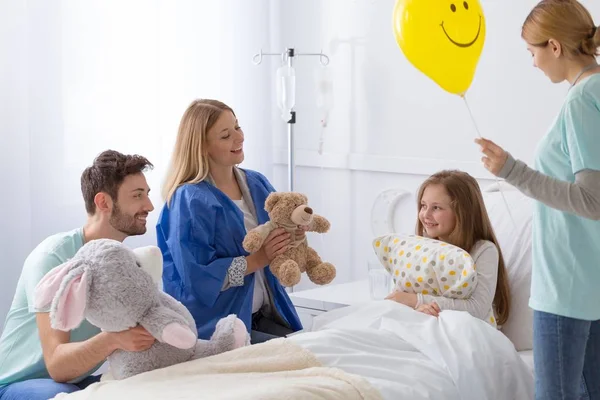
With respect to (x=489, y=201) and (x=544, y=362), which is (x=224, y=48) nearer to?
(x=489, y=201)

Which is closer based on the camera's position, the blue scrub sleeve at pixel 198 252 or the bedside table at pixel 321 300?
the blue scrub sleeve at pixel 198 252

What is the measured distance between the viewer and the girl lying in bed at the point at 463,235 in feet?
7.38

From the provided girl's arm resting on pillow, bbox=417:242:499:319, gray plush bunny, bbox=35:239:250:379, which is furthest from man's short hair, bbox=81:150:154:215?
girl's arm resting on pillow, bbox=417:242:499:319

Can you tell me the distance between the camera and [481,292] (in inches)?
87.9

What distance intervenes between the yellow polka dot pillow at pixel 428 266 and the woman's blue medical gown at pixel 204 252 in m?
0.41

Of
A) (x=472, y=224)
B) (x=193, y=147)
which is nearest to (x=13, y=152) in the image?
(x=193, y=147)

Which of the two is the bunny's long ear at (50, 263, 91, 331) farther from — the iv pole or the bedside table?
the iv pole

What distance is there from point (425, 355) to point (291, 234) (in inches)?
22.1

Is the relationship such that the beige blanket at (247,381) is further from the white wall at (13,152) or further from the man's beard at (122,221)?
the white wall at (13,152)

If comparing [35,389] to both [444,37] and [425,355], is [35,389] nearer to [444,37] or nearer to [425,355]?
[425,355]

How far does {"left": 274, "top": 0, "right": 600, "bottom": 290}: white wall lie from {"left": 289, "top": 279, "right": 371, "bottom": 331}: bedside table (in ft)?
1.95

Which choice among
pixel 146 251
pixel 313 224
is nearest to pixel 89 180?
pixel 146 251

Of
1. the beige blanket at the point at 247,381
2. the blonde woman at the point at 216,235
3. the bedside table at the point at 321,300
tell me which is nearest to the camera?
the beige blanket at the point at 247,381

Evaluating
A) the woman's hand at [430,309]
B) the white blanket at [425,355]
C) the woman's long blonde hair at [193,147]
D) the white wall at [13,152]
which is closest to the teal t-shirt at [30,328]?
the woman's long blonde hair at [193,147]
